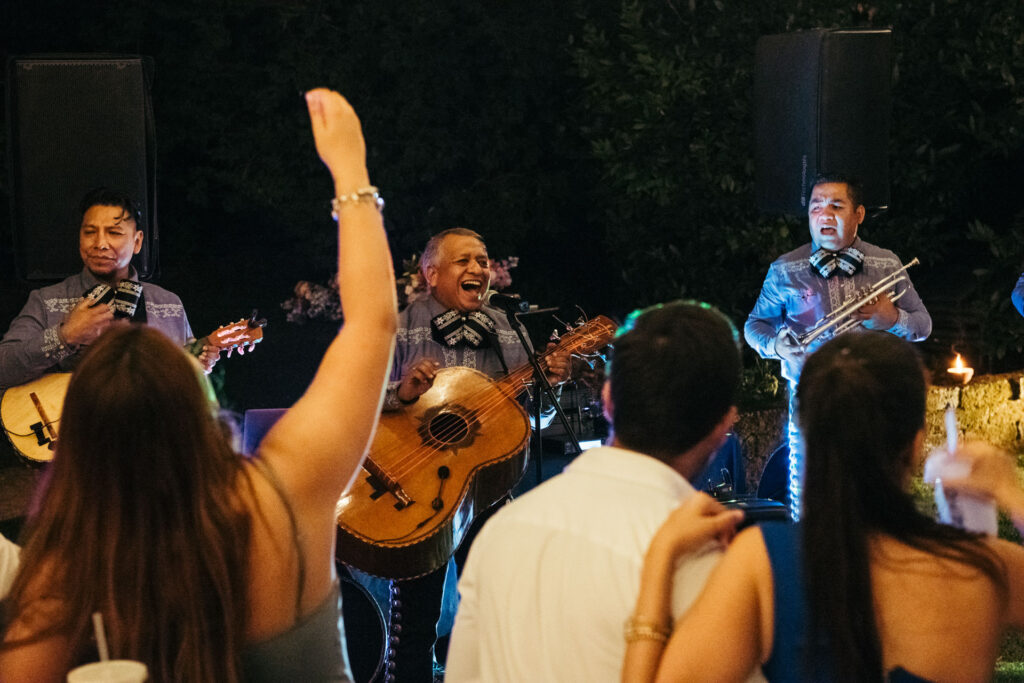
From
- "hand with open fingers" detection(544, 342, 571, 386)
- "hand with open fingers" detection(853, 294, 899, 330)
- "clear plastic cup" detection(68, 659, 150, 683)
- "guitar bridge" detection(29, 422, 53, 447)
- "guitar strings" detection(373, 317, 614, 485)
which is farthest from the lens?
"hand with open fingers" detection(853, 294, 899, 330)

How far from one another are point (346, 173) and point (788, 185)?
521cm

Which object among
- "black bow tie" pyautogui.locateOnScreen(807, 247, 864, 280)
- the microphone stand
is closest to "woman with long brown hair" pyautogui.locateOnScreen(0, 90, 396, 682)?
the microphone stand

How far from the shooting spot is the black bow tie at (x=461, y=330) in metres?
4.84

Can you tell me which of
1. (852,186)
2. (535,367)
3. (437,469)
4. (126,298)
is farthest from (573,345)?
(852,186)

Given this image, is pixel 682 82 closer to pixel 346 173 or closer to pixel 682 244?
pixel 682 244

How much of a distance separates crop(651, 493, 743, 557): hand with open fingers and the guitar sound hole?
2615 millimetres

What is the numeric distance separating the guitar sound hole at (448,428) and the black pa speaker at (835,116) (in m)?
3.08

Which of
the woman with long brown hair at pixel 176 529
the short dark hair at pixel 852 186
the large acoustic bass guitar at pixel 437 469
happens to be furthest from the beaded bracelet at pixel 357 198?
the short dark hair at pixel 852 186

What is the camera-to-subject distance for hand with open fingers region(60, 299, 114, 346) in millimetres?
4379

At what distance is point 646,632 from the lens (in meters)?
1.69

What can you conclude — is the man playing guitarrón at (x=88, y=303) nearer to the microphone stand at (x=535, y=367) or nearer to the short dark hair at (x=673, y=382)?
the microphone stand at (x=535, y=367)

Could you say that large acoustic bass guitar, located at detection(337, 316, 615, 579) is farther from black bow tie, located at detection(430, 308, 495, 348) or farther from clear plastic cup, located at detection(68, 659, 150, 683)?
clear plastic cup, located at detection(68, 659, 150, 683)

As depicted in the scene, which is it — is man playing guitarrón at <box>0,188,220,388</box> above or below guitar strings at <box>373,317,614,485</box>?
above

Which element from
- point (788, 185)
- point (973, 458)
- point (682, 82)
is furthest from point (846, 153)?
point (973, 458)
